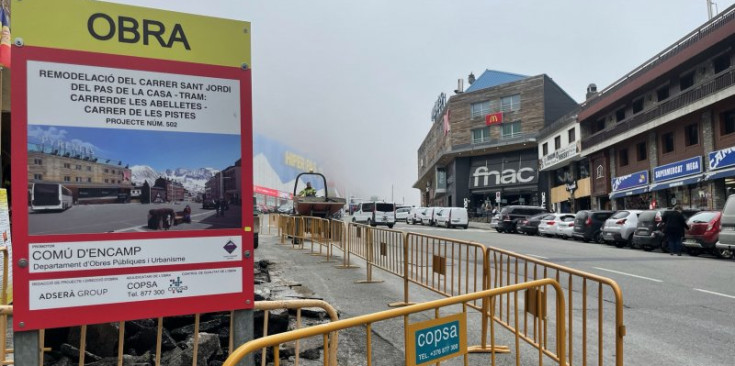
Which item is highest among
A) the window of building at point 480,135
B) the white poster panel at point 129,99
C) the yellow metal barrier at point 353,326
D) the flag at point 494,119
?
the flag at point 494,119

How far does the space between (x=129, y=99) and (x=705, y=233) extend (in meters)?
17.6

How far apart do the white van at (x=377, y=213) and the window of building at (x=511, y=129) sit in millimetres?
23598

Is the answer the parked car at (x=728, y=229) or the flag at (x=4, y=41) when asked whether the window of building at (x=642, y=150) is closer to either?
the parked car at (x=728, y=229)

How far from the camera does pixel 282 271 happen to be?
10336 mm

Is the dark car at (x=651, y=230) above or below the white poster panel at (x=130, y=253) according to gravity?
below

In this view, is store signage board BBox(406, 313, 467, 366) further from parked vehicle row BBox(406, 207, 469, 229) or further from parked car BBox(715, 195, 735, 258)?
parked vehicle row BBox(406, 207, 469, 229)

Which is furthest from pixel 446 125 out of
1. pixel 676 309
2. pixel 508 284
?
pixel 508 284

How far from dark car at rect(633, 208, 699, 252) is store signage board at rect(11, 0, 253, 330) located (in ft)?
58.1

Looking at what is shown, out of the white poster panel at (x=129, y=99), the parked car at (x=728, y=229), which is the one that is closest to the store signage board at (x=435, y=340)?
the white poster panel at (x=129, y=99)

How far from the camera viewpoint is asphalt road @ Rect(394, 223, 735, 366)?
523 centimetres

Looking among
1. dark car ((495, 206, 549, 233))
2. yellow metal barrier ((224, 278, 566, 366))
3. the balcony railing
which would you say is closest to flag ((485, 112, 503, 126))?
the balcony railing

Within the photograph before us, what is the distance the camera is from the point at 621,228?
19094mm

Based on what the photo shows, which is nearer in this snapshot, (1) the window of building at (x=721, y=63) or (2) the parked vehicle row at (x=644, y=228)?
(2) the parked vehicle row at (x=644, y=228)

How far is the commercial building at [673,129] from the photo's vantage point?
2402cm
